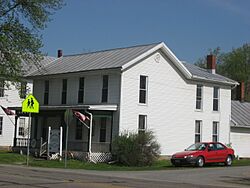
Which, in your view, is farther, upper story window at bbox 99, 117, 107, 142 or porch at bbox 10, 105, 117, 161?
upper story window at bbox 99, 117, 107, 142

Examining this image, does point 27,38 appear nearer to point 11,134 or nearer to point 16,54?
point 16,54

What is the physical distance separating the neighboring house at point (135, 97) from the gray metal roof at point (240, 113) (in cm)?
279

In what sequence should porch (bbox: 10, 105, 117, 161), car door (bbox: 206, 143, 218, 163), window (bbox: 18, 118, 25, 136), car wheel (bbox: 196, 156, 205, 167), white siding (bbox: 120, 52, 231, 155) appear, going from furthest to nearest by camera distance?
1. window (bbox: 18, 118, 25, 136)
2. white siding (bbox: 120, 52, 231, 155)
3. porch (bbox: 10, 105, 117, 161)
4. car door (bbox: 206, 143, 218, 163)
5. car wheel (bbox: 196, 156, 205, 167)

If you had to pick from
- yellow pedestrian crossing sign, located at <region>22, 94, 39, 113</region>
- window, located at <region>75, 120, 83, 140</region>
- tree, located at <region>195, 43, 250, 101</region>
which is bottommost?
window, located at <region>75, 120, 83, 140</region>

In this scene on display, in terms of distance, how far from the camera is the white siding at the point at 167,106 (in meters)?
36.5

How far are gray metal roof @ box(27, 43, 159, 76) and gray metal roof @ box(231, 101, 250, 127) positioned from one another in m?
12.2

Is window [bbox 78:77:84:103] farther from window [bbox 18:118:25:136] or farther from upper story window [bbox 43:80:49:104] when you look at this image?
window [bbox 18:118:25:136]

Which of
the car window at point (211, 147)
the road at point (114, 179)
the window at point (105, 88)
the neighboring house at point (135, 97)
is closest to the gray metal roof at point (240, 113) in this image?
the neighboring house at point (135, 97)

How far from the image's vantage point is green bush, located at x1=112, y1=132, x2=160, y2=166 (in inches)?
1309

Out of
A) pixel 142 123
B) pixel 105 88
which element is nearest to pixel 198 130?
pixel 142 123

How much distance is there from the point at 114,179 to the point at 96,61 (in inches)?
780

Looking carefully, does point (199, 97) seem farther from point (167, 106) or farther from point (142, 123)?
point (142, 123)

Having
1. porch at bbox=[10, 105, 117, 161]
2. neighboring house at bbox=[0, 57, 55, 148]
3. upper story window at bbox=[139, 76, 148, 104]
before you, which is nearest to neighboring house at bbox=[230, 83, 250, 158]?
upper story window at bbox=[139, 76, 148, 104]

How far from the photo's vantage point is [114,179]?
69.0ft
